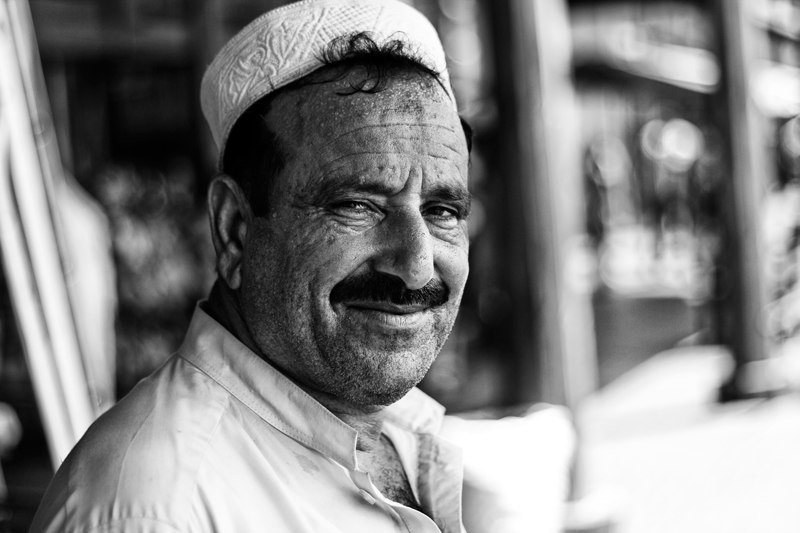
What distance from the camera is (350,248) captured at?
1416 mm

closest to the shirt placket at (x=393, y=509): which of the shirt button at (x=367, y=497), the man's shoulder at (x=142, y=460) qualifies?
the shirt button at (x=367, y=497)

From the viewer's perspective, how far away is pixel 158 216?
5.47 metres

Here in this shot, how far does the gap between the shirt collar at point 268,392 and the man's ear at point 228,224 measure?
12 cm

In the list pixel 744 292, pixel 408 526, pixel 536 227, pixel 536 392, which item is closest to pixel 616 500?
pixel 536 392

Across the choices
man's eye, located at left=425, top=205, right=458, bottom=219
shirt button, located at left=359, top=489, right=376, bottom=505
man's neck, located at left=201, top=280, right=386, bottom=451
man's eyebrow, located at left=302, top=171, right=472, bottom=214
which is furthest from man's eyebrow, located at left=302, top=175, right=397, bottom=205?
shirt button, located at left=359, top=489, right=376, bottom=505

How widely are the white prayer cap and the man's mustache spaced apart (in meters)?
0.34

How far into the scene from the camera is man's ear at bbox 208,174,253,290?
1525 millimetres

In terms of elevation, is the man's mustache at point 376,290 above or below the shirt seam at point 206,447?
above

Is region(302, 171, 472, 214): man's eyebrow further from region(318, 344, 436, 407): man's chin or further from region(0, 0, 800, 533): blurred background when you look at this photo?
region(0, 0, 800, 533): blurred background

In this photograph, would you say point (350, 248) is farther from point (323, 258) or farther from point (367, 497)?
point (367, 497)

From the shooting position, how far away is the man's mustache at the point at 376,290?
140 cm

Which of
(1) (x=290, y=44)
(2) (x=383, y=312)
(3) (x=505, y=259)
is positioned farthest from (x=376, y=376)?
(3) (x=505, y=259)

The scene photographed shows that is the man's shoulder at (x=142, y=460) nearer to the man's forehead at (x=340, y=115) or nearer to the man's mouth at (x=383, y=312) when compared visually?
the man's mouth at (x=383, y=312)

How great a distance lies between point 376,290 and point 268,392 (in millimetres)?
237
